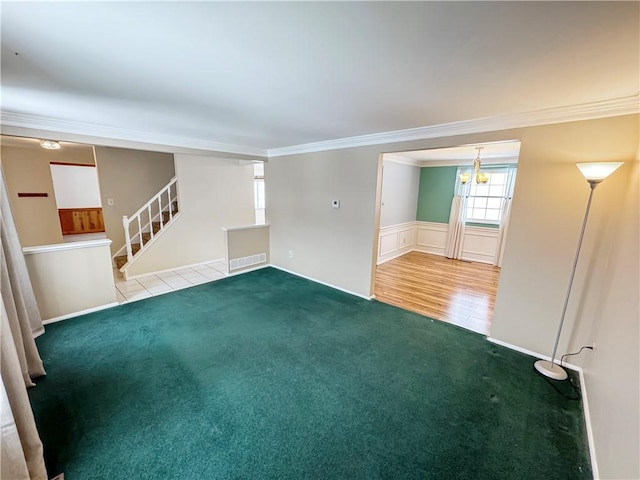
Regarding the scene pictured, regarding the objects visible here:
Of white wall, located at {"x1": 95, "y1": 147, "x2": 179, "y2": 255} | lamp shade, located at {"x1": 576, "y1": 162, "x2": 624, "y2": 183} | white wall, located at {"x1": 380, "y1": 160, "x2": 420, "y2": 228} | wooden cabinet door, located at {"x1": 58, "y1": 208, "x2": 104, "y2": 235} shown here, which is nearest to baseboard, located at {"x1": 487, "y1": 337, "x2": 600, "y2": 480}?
lamp shade, located at {"x1": 576, "y1": 162, "x2": 624, "y2": 183}

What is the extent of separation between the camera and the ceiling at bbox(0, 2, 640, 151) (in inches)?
42.4

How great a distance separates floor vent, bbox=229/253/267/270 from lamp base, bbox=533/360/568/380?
440cm

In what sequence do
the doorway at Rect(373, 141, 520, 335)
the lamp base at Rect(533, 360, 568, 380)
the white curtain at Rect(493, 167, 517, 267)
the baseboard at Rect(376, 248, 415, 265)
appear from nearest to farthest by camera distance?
the lamp base at Rect(533, 360, 568, 380)
the doorway at Rect(373, 141, 520, 335)
the white curtain at Rect(493, 167, 517, 267)
the baseboard at Rect(376, 248, 415, 265)

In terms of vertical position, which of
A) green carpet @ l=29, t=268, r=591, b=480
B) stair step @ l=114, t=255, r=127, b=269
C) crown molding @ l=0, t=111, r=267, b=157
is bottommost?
green carpet @ l=29, t=268, r=591, b=480

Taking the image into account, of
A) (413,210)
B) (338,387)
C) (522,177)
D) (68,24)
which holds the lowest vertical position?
(338,387)

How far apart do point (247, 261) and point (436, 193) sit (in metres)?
4.90

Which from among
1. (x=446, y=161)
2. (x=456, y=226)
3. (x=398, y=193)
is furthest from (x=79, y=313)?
(x=446, y=161)

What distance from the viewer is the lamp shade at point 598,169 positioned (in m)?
1.87

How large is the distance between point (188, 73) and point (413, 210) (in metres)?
6.12

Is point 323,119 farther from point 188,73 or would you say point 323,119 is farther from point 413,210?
point 413,210

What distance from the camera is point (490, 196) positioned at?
19.2 feet

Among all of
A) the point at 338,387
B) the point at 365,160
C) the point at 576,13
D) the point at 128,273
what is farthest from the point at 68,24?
the point at 128,273

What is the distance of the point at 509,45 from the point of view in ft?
4.22

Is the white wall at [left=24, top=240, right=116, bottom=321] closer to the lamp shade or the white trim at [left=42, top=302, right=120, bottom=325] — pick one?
the white trim at [left=42, top=302, right=120, bottom=325]
